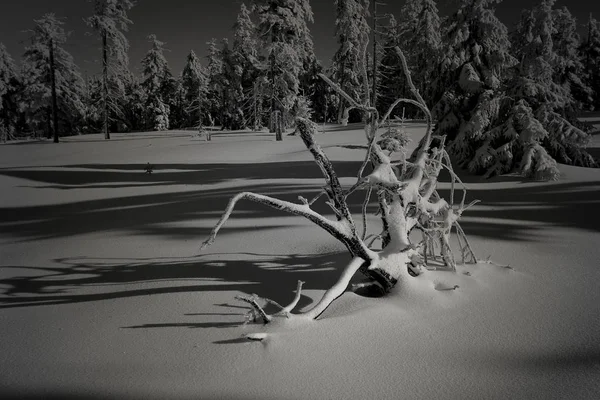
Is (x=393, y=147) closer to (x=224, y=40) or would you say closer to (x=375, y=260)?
(x=375, y=260)

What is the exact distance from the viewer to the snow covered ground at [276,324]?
269cm

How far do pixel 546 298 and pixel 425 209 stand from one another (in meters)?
1.55

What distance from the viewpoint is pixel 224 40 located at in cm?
3303

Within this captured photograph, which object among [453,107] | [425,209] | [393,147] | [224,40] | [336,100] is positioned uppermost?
[224,40]

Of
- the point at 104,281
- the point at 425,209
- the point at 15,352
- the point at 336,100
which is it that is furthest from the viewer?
the point at 336,100

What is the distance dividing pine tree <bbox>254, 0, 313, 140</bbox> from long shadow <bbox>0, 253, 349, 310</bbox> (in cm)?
1833

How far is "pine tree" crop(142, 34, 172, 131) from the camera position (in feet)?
128

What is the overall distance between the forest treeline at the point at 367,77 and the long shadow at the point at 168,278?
Answer: 213 centimetres

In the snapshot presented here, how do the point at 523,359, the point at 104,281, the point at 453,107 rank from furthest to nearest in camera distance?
1. the point at 453,107
2. the point at 104,281
3. the point at 523,359

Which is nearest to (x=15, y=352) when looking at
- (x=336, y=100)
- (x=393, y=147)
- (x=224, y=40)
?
(x=393, y=147)

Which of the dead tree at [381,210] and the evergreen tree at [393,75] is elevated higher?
the evergreen tree at [393,75]

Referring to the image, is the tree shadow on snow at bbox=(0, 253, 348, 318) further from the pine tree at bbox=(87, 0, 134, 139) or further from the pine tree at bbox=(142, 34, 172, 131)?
the pine tree at bbox=(142, 34, 172, 131)

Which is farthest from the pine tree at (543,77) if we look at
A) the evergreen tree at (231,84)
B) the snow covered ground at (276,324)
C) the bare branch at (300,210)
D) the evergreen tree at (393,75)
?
the evergreen tree at (231,84)

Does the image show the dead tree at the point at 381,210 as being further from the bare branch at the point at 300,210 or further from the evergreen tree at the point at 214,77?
the evergreen tree at the point at 214,77
